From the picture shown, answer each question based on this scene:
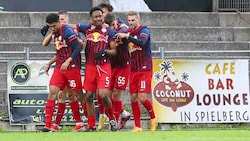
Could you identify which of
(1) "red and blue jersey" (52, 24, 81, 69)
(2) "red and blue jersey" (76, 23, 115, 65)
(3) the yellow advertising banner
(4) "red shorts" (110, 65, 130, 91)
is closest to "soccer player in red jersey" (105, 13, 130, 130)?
(4) "red shorts" (110, 65, 130, 91)

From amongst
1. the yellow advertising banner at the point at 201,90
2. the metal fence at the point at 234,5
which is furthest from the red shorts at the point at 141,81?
the metal fence at the point at 234,5

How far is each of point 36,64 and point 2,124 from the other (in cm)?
139

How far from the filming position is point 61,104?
Result: 1770 cm

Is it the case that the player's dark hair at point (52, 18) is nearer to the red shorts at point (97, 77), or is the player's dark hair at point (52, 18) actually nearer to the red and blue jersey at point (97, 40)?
the red and blue jersey at point (97, 40)

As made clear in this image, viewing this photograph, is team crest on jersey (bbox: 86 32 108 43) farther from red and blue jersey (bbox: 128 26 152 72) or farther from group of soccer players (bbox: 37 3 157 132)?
red and blue jersey (bbox: 128 26 152 72)

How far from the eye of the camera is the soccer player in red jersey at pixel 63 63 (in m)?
16.9

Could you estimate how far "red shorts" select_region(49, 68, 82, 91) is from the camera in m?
17.2

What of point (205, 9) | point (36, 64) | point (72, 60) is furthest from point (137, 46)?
point (205, 9)

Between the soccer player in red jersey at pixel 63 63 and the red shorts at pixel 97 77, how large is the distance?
19 centimetres

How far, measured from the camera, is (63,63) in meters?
17.0

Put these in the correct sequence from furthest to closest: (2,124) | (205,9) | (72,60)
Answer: (205,9) < (2,124) < (72,60)

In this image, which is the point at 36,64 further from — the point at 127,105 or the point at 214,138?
the point at 214,138

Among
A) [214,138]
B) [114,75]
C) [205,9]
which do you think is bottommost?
[214,138]

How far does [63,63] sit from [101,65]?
29.3 inches
